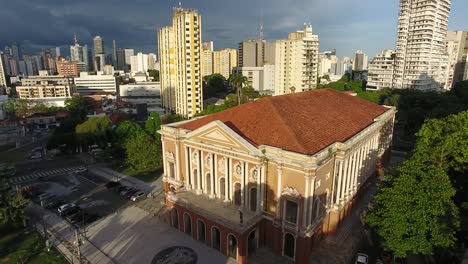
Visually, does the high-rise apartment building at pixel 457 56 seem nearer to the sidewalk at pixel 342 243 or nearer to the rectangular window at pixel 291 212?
the sidewalk at pixel 342 243

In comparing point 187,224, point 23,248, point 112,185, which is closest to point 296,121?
point 187,224

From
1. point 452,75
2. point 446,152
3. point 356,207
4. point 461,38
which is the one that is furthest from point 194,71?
point 461,38

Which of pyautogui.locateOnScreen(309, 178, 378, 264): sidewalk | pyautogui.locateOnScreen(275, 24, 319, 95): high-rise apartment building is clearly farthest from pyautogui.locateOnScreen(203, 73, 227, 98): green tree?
pyautogui.locateOnScreen(309, 178, 378, 264): sidewalk

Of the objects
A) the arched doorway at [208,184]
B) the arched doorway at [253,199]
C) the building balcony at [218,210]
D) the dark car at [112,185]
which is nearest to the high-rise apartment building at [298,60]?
the dark car at [112,185]

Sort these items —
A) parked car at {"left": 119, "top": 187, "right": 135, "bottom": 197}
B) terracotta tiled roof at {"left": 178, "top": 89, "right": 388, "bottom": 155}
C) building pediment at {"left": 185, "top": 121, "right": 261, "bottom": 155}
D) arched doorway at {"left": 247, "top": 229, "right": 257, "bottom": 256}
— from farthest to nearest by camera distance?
parked car at {"left": 119, "top": 187, "right": 135, "bottom": 197}
arched doorway at {"left": 247, "top": 229, "right": 257, "bottom": 256}
terracotta tiled roof at {"left": 178, "top": 89, "right": 388, "bottom": 155}
building pediment at {"left": 185, "top": 121, "right": 261, "bottom": 155}

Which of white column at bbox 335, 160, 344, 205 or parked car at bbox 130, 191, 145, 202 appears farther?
parked car at bbox 130, 191, 145, 202

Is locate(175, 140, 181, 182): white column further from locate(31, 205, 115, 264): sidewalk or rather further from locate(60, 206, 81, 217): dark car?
locate(60, 206, 81, 217): dark car
